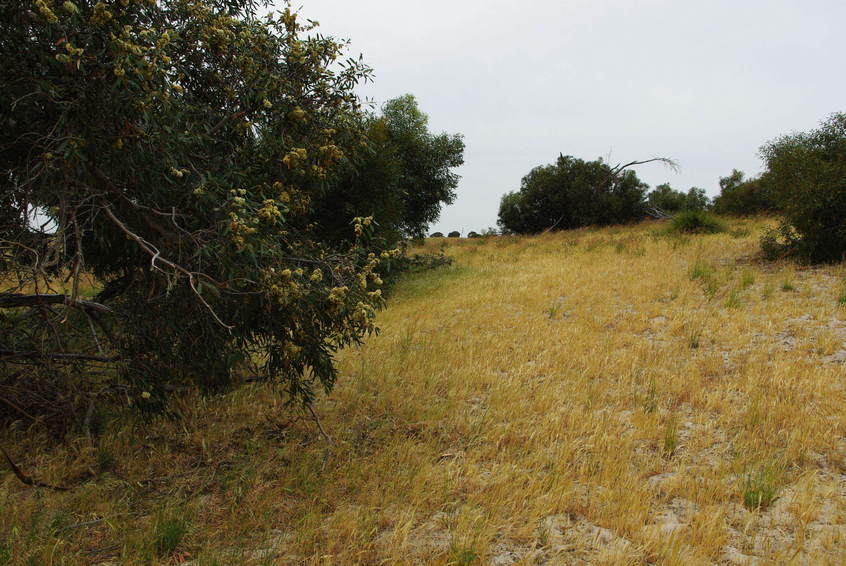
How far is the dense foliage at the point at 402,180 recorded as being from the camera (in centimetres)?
1451

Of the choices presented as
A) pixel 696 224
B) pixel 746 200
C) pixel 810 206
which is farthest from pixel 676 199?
pixel 810 206

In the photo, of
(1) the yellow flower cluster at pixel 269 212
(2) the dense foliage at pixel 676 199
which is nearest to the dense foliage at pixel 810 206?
Answer: (1) the yellow flower cluster at pixel 269 212

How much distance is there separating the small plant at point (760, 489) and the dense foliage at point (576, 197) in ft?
81.6

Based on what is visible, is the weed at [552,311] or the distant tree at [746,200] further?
the distant tree at [746,200]

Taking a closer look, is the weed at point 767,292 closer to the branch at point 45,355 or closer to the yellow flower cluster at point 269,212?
the yellow flower cluster at point 269,212

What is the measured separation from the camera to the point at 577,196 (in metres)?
29.0

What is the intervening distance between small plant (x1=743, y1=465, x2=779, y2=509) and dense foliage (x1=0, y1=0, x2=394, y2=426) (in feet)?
11.1

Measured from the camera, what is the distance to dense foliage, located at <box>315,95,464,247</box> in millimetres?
14508

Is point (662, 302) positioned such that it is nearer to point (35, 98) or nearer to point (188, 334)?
point (188, 334)

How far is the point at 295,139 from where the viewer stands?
5.38 metres

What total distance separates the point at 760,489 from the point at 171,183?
5.34 meters

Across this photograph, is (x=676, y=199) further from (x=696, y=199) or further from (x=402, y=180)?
(x=402, y=180)

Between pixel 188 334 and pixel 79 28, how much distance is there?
2360 millimetres

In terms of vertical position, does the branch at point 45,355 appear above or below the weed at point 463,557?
above
